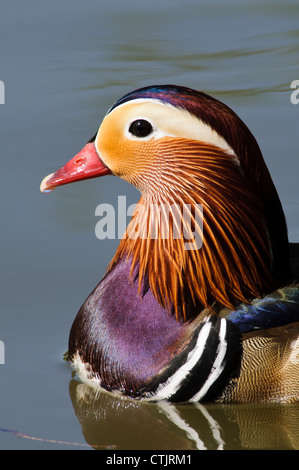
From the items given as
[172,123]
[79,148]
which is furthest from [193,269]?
[79,148]

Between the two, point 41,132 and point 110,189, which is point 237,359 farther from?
point 41,132

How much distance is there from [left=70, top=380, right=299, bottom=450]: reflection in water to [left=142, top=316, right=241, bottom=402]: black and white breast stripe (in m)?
0.12

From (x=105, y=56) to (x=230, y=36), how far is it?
40.4 inches

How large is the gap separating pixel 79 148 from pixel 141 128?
2.31 m

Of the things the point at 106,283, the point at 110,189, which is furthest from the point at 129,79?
the point at 106,283

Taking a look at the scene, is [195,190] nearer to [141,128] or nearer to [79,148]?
[141,128]

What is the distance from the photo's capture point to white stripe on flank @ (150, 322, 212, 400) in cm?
445

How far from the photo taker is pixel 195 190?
4.53m

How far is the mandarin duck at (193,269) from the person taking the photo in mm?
4398

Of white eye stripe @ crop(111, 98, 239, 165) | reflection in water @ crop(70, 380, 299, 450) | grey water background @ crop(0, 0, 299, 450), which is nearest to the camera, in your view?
white eye stripe @ crop(111, 98, 239, 165)

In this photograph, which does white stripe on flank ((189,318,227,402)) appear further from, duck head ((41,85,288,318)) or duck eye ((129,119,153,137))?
duck eye ((129,119,153,137))

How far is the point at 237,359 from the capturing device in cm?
447

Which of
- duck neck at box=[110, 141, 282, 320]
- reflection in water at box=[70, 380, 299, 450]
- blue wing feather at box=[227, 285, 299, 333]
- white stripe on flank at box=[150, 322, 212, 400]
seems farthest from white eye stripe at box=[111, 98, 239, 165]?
reflection in water at box=[70, 380, 299, 450]

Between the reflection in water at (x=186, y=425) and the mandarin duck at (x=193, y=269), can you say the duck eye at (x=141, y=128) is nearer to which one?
the mandarin duck at (x=193, y=269)
